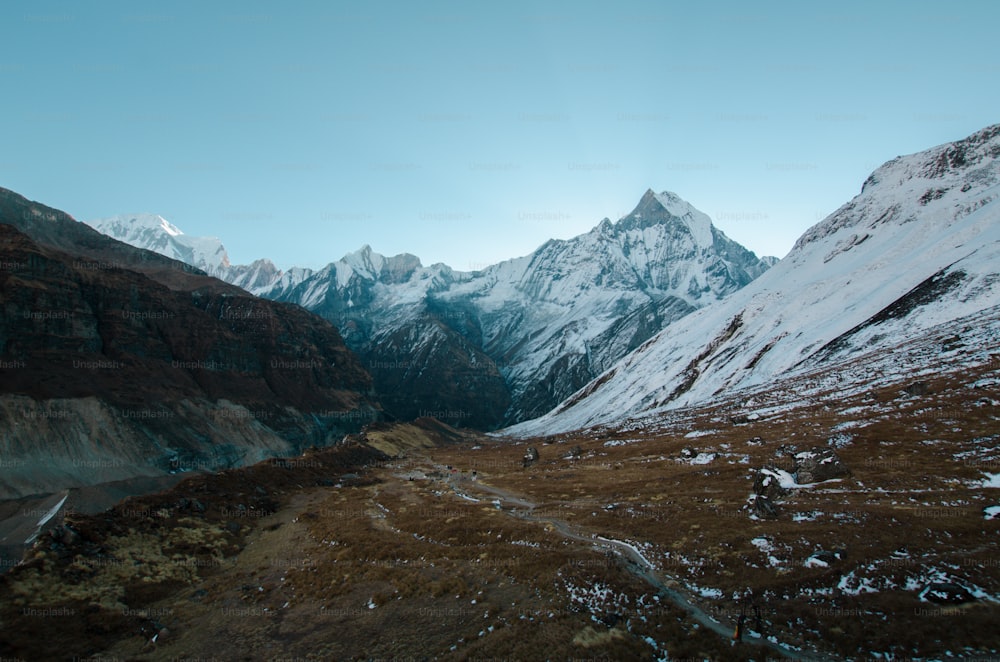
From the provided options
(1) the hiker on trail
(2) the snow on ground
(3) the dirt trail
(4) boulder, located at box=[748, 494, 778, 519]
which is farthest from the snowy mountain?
(1) the hiker on trail

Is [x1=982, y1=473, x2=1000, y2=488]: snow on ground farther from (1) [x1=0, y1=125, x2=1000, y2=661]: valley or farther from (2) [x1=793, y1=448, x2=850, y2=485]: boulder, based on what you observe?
(2) [x1=793, y1=448, x2=850, y2=485]: boulder

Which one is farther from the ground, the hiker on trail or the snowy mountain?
the snowy mountain

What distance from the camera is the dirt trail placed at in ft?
71.8

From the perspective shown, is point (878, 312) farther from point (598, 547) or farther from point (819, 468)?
point (598, 547)

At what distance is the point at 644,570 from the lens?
31.3 meters

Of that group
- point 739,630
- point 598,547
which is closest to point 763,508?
point 598,547

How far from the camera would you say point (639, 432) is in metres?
119

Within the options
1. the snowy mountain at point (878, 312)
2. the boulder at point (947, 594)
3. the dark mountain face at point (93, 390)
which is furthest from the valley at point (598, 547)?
the dark mountain face at point (93, 390)

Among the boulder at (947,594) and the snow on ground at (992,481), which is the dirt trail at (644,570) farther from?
the snow on ground at (992,481)

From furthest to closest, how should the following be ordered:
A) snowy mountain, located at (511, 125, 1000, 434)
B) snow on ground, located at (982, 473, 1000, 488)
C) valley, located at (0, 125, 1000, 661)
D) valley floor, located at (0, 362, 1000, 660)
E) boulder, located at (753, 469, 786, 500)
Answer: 1. snowy mountain, located at (511, 125, 1000, 434)
2. boulder, located at (753, 469, 786, 500)
3. snow on ground, located at (982, 473, 1000, 488)
4. valley, located at (0, 125, 1000, 661)
5. valley floor, located at (0, 362, 1000, 660)

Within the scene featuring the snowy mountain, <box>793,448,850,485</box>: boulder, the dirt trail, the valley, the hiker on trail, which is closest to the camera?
the dirt trail

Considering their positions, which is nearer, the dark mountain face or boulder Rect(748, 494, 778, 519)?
boulder Rect(748, 494, 778, 519)

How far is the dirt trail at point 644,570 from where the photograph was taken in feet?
71.8

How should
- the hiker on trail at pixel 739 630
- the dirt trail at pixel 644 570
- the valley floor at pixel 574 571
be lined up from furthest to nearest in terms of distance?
the valley floor at pixel 574 571 < the hiker on trail at pixel 739 630 < the dirt trail at pixel 644 570
